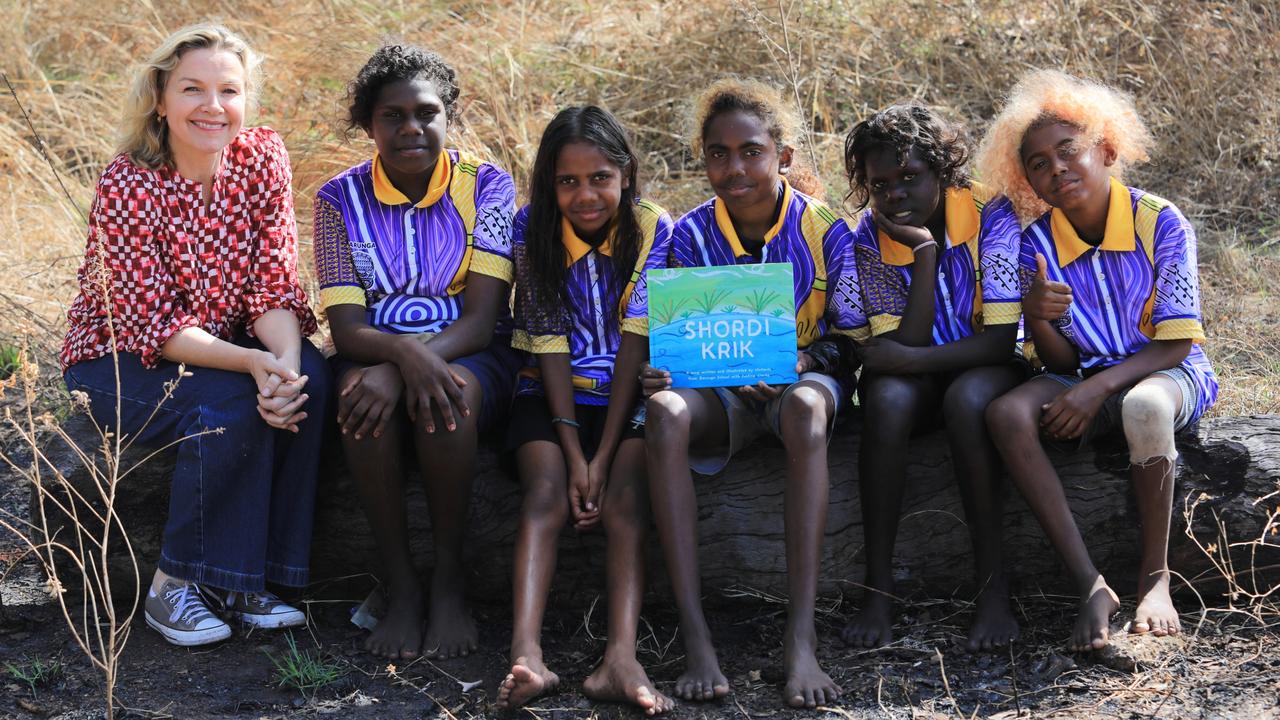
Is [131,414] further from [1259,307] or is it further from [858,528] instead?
[1259,307]

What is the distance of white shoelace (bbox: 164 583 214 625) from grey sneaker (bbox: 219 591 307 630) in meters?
0.10

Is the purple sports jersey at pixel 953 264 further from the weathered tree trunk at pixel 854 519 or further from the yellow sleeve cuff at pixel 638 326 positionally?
the yellow sleeve cuff at pixel 638 326

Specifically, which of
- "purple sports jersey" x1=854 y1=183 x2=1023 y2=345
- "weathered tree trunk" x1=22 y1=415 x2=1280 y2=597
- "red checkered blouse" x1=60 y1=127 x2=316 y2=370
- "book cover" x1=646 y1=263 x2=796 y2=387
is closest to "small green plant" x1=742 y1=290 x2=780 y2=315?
"book cover" x1=646 y1=263 x2=796 y2=387

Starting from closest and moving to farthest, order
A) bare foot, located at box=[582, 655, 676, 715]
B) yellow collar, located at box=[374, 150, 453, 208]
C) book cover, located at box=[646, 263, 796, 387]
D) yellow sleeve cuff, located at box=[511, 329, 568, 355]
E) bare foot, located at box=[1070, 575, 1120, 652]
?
bare foot, located at box=[582, 655, 676, 715] < bare foot, located at box=[1070, 575, 1120, 652] < book cover, located at box=[646, 263, 796, 387] < yellow sleeve cuff, located at box=[511, 329, 568, 355] < yellow collar, located at box=[374, 150, 453, 208]

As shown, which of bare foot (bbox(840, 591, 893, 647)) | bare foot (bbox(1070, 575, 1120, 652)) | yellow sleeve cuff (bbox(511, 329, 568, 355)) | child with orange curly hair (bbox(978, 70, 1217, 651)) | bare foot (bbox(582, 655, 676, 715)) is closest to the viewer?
bare foot (bbox(582, 655, 676, 715))

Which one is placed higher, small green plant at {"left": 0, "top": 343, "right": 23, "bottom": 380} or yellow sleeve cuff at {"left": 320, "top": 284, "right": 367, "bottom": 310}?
yellow sleeve cuff at {"left": 320, "top": 284, "right": 367, "bottom": 310}

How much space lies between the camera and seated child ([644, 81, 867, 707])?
117 inches

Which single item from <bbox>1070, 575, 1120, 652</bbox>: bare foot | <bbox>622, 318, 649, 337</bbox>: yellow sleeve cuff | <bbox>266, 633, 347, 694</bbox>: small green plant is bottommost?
<bbox>266, 633, 347, 694</bbox>: small green plant

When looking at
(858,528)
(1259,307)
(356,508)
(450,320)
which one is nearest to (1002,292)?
(858,528)

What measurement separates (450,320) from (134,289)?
0.86 meters

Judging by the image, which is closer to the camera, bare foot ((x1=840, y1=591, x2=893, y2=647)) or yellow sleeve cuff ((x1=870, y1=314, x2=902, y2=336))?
bare foot ((x1=840, y1=591, x2=893, y2=647))

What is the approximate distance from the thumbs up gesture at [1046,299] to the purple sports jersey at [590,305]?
3.29 feet

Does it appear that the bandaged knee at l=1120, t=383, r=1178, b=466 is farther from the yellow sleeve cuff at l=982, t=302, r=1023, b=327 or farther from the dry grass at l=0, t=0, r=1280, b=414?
the dry grass at l=0, t=0, r=1280, b=414

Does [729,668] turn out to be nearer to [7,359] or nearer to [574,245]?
[574,245]
